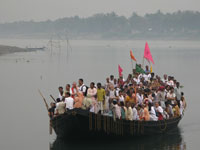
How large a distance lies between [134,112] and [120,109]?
0.91 metres

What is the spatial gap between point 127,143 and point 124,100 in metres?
2.34

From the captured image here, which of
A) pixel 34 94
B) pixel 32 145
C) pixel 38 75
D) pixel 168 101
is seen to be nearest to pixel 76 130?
pixel 32 145

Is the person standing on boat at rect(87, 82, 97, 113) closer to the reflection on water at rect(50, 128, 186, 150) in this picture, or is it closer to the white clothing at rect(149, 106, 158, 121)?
the reflection on water at rect(50, 128, 186, 150)

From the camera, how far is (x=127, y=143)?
26516 millimetres

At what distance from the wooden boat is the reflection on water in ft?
1.51

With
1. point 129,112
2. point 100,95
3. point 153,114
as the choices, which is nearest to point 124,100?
point 129,112

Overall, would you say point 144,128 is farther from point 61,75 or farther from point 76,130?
point 61,75

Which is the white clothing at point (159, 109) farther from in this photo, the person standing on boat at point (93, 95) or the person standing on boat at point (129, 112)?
the person standing on boat at point (93, 95)

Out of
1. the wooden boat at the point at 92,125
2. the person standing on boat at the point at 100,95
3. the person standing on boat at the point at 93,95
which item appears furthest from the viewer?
the person standing on boat at the point at 100,95

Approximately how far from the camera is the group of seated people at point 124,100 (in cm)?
2464

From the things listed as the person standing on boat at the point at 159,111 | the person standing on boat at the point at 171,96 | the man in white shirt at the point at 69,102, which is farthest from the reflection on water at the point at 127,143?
the man in white shirt at the point at 69,102

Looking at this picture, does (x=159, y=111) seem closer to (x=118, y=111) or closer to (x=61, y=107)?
(x=118, y=111)

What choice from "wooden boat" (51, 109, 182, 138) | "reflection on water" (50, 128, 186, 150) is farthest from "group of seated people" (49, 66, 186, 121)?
"reflection on water" (50, 128, 186, 150)

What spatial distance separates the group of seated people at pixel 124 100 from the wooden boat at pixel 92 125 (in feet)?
1.05
